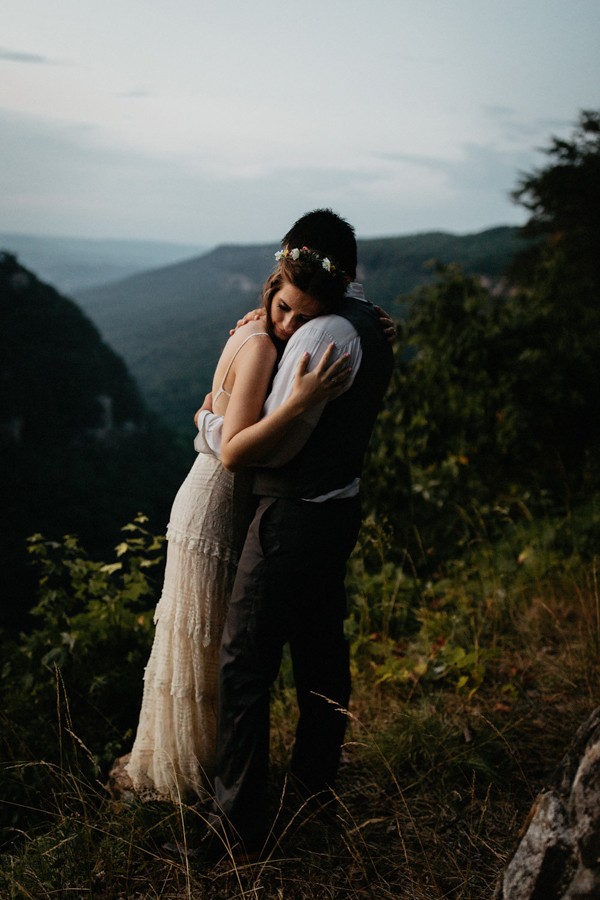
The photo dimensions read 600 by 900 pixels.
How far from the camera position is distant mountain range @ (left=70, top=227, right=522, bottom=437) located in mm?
46406

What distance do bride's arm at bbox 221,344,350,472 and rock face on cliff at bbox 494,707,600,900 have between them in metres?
1.03

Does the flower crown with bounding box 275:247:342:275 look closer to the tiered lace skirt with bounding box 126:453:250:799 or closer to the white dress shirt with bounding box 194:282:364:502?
the white dress shirt with bounding box 194:282:364:502

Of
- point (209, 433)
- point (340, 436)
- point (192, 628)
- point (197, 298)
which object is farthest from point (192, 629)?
point (197, 298)

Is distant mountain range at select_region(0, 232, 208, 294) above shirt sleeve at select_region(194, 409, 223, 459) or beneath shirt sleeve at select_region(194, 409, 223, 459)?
above

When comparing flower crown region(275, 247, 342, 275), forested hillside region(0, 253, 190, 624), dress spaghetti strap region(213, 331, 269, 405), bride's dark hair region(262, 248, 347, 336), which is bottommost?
forested hillside region(0, 253, 190, 624)

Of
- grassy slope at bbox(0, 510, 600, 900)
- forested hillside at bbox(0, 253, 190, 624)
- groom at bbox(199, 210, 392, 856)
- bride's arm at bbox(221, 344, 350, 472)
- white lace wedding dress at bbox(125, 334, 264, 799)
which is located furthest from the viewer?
forested hillside at bbox(0, 253, 190, 624)

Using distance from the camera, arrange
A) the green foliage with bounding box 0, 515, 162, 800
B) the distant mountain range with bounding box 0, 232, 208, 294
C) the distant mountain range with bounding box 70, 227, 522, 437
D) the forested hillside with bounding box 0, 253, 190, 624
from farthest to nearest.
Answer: the distant mountain range with bounding box 0, 232, 208, 294 → the distant mountain range with bounding box 70, 227, 522, 437 → the forested hillside with bounding box 0, 253, 190, 624 → the green foliage with bounding box 0, 515, 162, 800

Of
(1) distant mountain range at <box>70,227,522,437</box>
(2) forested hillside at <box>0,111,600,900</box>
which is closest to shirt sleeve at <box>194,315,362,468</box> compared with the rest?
(2) forested hillside at <box>0,111,600,900</box>

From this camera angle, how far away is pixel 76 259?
5679 inches

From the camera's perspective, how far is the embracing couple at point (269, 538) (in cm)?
212

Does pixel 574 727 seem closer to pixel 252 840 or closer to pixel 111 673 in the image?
pixel 252 840

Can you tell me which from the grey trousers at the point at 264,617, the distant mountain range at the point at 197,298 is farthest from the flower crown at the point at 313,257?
the distant mountain range at the point at 197,298

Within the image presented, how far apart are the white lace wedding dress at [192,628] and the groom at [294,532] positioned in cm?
20

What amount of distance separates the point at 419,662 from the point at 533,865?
2144 millimetres
